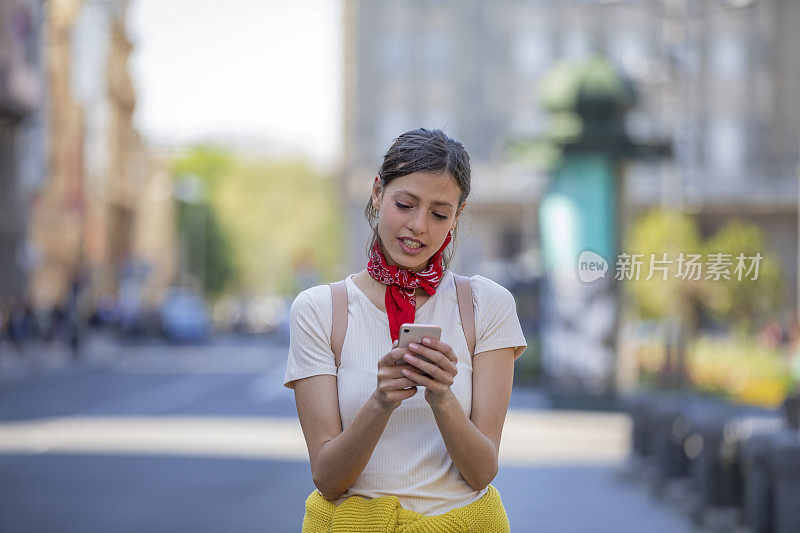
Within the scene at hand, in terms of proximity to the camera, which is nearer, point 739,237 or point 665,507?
point 665,507

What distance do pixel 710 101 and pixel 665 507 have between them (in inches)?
2091

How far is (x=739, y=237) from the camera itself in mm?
41406

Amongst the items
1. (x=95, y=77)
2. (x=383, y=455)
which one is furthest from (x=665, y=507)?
(x=95, y=77)

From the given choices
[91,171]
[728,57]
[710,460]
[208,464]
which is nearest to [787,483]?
[710,460]

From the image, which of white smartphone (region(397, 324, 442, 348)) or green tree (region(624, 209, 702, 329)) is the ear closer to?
white smartphone (region(397, 324, 442, 348))

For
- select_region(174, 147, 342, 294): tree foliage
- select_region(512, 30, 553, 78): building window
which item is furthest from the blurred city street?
select_region(174, 147, 342, 294): tree foliage

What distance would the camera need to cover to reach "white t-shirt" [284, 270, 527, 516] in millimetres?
3281

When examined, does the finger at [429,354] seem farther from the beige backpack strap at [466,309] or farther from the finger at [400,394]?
the beige backpack strap at [466,309]

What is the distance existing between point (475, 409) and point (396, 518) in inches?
12.7

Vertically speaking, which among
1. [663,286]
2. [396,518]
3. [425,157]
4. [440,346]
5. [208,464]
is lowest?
[208,464]

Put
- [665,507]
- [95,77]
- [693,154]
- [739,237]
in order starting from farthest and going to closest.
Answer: [95,77] < [693,154] < [739,237] < [665,507]

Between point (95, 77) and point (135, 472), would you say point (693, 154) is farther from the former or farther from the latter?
point (135, 472)

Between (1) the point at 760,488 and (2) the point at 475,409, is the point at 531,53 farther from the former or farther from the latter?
(2) the point at 475,409

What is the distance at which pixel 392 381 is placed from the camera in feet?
10.0
